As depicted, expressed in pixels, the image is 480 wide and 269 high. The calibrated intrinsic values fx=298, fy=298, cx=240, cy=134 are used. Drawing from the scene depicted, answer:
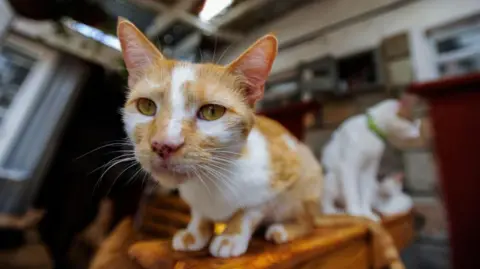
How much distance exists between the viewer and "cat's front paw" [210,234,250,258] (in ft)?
1.07

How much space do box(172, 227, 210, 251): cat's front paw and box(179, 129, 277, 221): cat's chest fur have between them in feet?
0.09

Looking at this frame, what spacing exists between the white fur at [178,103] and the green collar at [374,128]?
454 millimetres

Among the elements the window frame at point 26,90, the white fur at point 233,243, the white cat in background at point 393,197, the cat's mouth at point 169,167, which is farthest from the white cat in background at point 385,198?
the window frame at point 26,90

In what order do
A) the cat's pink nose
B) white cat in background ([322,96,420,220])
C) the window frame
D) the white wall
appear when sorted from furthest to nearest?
white cat in background ([322,96,420,220]), the white wall, the window frame, the cat's pink nose

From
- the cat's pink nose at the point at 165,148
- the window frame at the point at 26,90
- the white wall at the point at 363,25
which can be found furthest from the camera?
the white wall at the point at 363,25

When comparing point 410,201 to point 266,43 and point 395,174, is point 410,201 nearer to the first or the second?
point 395,174

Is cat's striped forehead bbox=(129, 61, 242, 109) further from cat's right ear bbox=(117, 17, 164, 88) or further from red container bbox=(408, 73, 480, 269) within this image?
red container bbox=(408, 73, 480, 269)

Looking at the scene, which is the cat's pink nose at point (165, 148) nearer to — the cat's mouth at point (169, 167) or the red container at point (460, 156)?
the cat's mouth at point (169, 167)

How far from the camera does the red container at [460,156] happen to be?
558 millimetres

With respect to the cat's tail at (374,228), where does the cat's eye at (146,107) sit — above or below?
above

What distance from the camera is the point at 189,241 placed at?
0.35 m

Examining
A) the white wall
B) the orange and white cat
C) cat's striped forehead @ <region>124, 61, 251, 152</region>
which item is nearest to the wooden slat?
the orange and white cat

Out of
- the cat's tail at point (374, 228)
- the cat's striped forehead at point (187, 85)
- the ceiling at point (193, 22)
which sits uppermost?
the ceiling at point (193, 22)

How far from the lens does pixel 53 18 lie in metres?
0.43
